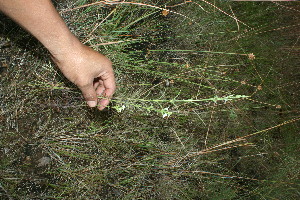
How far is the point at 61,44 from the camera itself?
1.03 metres

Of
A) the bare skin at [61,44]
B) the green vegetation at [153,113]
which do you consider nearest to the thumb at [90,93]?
the bare skin at [61,44]

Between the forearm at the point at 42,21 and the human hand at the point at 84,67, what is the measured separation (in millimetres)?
34

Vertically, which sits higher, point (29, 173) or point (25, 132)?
point (25, 132)

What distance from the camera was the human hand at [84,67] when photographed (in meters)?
1.08

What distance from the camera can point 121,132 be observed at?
1.64 meters

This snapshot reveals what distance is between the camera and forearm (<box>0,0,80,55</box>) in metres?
0.89

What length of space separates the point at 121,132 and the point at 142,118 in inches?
7.7

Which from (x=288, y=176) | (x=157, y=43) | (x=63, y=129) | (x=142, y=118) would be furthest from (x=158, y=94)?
(x=288, y=176)

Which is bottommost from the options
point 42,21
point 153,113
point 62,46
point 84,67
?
point 153,113

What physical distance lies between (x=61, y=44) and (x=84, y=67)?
0.15m

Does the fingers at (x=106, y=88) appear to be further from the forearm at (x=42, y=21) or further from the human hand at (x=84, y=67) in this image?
the forearm at (x=42, y=21)

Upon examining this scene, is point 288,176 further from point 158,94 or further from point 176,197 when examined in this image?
point 158,94

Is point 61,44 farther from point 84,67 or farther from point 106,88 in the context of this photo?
point 106,88

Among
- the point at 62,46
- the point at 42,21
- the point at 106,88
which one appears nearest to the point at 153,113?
the point at 106,88
